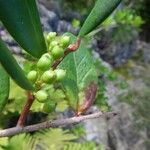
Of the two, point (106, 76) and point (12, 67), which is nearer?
point (12, 67)

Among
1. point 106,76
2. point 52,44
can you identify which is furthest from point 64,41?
point 106,76

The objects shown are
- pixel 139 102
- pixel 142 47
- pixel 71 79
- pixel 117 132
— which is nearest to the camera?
pixel 71 79

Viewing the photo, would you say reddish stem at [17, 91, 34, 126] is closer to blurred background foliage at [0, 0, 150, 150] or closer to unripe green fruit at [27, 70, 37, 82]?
unripe green fruit at [27, 70, 37, 82]

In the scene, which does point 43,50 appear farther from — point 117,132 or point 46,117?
point 117,132

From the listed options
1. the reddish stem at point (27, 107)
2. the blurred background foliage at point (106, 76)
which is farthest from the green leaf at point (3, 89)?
the blurred background foliage at point (106, 76)

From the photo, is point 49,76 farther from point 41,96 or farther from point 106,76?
point 106,76

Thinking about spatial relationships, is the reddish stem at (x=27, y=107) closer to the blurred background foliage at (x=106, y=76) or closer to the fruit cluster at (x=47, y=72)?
the fruit cluster at (x=47, y=72)

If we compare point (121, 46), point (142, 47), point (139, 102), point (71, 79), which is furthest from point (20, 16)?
point (142, 47)
